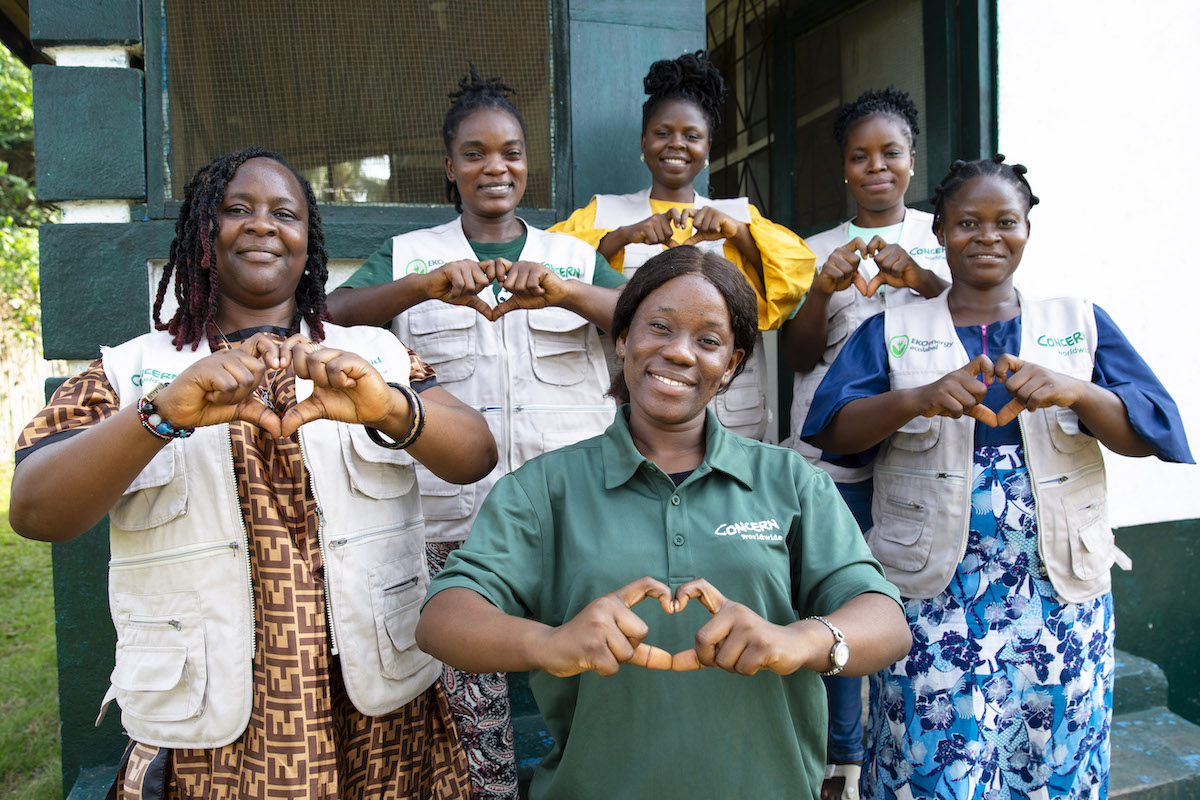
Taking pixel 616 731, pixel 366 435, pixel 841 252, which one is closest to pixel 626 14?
pixel 841 252

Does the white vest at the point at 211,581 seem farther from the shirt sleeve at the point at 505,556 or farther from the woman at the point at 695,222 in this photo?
the woman at the point at 695,222

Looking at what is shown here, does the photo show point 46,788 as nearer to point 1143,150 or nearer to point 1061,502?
point 1061,502

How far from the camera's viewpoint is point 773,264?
297cm

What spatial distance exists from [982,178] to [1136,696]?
266cm

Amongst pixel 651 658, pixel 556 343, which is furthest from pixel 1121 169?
pixel 651 658

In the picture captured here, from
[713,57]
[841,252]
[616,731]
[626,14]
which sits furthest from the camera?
[713,57]

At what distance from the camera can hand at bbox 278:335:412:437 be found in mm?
1685

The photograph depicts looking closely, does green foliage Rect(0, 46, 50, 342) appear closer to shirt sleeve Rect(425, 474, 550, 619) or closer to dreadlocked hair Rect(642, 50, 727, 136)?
dreadlocked hair Rect(642, 50, 727, 136)

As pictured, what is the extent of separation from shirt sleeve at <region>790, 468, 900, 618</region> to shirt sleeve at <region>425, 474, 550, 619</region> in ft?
1.74

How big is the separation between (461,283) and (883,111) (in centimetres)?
187

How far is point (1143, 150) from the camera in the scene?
400 centimetres

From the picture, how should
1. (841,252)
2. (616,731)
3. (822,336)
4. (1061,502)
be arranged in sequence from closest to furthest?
(616,731), (1061,502), (841,252), (822,336)

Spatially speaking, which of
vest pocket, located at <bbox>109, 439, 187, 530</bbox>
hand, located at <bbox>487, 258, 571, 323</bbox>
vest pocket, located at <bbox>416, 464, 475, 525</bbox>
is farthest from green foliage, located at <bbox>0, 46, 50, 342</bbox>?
vest pocket, located at <bbox>109, 439, 187, 530</bbox>

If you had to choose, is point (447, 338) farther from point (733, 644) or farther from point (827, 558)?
point (733, 644)
